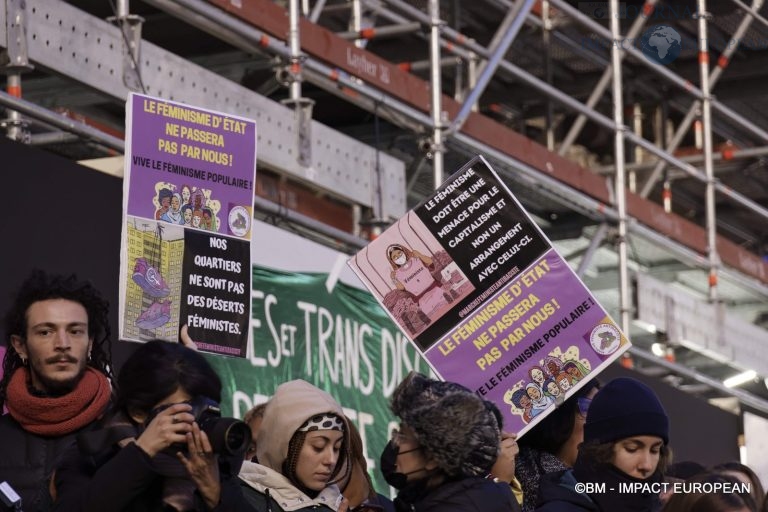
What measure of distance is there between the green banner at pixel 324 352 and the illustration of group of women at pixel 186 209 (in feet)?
3.26

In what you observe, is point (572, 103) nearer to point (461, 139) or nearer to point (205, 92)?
point (461, 139)

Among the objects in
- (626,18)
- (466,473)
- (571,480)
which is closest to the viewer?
(466,473)

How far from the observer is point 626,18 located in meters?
14.4

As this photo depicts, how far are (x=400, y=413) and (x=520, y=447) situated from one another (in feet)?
3.61

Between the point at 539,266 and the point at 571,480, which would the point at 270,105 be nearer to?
the point at 539,266

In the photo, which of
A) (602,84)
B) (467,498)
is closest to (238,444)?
(467,498)

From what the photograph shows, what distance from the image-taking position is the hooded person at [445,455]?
4.59m

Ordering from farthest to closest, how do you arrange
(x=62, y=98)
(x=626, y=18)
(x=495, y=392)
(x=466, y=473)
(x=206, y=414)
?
(x=626, y=18)
(x=62, y=98)
(x=495, y=392)
(x=466, y=473)
(x=206, y=414)

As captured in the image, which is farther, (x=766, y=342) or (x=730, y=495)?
(x=766, y=342)

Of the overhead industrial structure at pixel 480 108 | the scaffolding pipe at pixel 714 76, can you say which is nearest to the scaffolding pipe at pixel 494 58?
the overhead industrial structure at pixel 480 108

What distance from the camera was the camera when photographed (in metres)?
3.94

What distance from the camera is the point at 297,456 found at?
462 cm

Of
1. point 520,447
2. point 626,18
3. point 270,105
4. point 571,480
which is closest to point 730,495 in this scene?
point 571,480

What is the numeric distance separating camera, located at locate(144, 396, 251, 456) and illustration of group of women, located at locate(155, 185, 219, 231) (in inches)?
77.3
